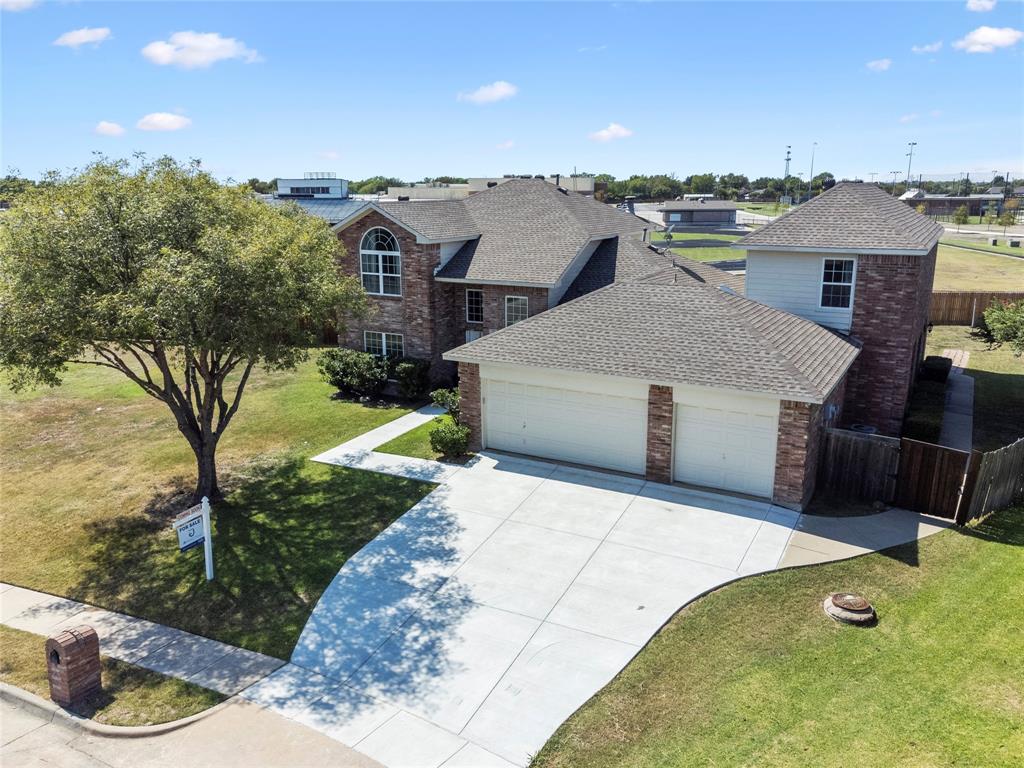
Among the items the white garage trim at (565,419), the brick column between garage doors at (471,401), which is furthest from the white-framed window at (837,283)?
the brick column between garage doors at (471,401)

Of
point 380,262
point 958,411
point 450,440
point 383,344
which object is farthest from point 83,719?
point 958,411

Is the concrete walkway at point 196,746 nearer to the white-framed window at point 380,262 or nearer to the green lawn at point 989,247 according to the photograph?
the white-framed window at point 380,262

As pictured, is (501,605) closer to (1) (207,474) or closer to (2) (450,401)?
(1) (207,474)

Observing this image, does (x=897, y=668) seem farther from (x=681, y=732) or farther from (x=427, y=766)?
(x=427, y=766)

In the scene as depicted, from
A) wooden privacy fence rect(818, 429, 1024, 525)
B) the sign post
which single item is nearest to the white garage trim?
wooden privacy fence rect(818, 429, 1024, 525)

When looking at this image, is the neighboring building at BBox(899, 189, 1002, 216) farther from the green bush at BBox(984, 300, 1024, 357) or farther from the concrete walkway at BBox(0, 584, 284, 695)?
the concrete walkway at BBox(0, 584, 284, 695)

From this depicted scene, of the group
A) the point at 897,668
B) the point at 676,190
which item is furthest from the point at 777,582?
the point at 676,190
